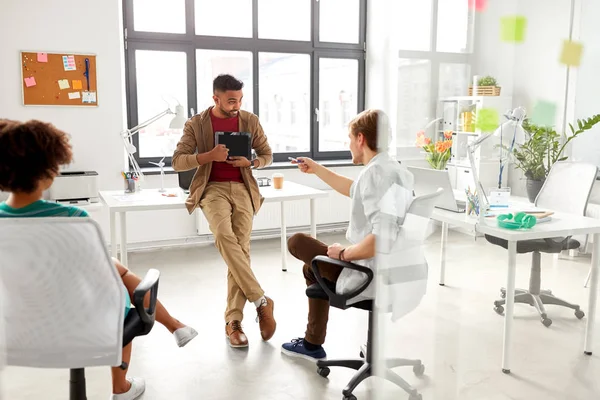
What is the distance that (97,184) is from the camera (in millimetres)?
4113

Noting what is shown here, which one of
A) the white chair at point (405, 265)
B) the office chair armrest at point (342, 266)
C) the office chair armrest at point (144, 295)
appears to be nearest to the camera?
the white chair at point (405, 265)

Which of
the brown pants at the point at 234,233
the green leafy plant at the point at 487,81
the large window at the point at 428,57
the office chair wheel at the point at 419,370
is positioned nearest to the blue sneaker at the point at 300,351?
the brown pants at the point at 234,233

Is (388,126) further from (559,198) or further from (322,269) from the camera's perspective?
(322,269)

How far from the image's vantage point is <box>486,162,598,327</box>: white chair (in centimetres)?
124

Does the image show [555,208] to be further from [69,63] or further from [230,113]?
[69,63]

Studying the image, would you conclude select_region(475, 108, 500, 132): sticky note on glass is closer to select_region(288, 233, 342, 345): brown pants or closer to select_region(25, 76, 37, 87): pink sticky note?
select_region(288, 233, 342, 345): brown pants

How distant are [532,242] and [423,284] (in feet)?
0.92

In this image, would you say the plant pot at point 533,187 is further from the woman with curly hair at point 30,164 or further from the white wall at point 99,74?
the white wall at point 99,74

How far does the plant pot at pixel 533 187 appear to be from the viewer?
1.30 metres

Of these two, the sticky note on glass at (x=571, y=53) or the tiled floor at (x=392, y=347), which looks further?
the tiled floor at (x=392, y=347)

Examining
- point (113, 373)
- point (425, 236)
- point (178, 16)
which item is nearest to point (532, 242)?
point (425, 236)

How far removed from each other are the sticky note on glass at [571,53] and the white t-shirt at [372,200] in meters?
0.44

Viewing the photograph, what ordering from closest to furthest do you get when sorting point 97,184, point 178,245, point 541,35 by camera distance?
point 541,35, point 97,184, point 178,245

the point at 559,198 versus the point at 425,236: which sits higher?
the point at 559,198
